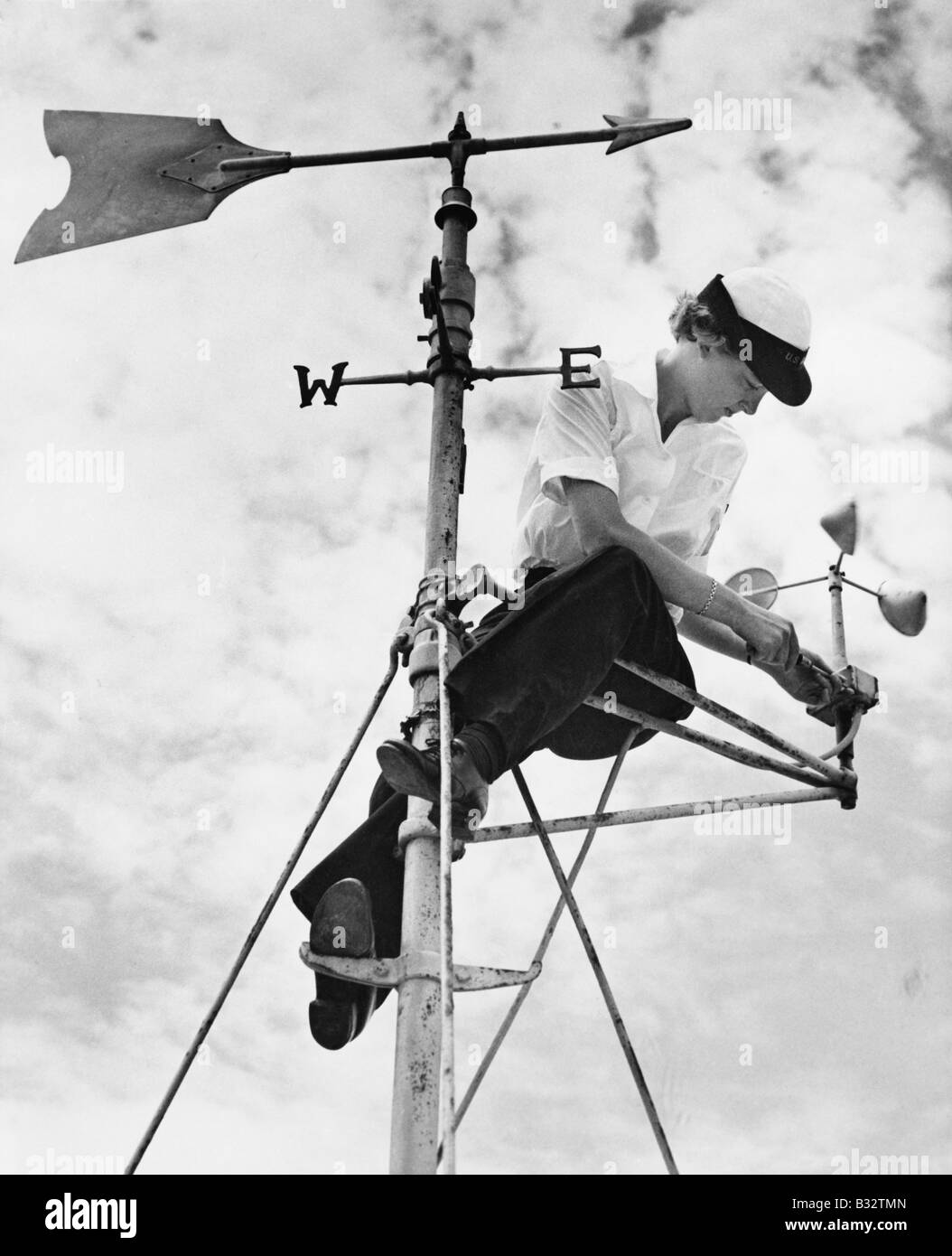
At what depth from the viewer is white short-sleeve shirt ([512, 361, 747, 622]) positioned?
4887 mm

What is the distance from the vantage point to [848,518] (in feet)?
19.1

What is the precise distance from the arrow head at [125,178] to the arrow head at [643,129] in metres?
1.51

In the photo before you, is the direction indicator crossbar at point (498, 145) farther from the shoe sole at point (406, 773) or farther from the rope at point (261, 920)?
the shoe sole at point (406, 773)

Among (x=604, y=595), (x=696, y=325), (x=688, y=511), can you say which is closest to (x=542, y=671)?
Answer: (x=604, y=595)

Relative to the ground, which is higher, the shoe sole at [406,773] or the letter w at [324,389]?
the letter w at [324,389]

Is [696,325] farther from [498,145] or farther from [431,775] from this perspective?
[431,775]

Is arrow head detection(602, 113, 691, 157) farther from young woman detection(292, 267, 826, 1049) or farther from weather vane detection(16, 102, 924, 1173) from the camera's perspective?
young woman detection(292, 267, 826, 1049)

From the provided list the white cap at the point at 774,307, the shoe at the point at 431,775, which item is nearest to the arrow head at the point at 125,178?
the white cap at the point at 774,307

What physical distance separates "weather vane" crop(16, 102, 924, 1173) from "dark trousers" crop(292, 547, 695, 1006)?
14cm

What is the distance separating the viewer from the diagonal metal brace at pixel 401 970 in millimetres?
4301

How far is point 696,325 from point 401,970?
2.67 m

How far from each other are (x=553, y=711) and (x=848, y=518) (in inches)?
80.3
